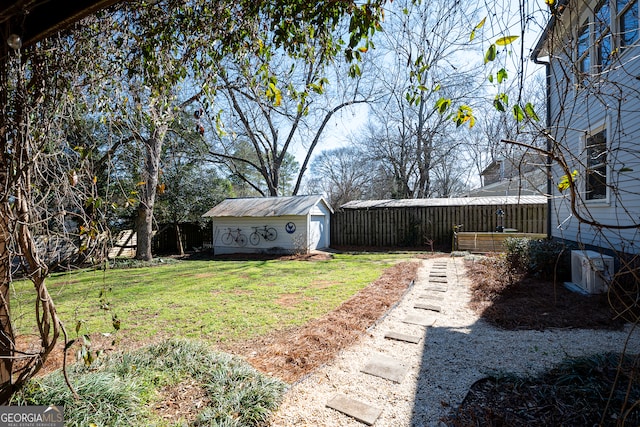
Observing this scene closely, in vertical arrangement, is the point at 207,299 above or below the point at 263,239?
below

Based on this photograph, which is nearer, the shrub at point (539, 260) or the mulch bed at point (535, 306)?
the mulch bed at point (535, 306)

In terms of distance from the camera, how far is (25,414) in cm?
186

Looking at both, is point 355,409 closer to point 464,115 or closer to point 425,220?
point 464,115

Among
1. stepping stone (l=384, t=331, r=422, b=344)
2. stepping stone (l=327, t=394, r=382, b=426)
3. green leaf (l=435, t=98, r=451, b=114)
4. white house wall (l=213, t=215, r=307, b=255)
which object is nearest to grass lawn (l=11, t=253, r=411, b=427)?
Result: stepping stone (l=327, t=394, r=382, b=426)

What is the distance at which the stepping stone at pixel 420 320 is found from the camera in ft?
13.7

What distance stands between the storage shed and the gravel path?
827 cm

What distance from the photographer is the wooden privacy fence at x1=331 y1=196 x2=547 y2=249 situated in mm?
12242

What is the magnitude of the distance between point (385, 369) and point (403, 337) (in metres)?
0.83

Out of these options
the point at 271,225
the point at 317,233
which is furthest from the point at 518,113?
the point at 317,233

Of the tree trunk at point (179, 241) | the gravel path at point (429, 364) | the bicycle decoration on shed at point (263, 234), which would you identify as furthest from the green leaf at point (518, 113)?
the tree trunk at point (179, 241)

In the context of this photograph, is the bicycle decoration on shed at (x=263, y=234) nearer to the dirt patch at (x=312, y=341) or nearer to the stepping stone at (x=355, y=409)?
the dirt patch at (x=312, y=341)

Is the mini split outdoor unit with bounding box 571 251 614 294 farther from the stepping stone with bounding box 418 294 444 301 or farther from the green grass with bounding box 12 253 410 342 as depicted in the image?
the green grass with bounding box 12 253 410 342

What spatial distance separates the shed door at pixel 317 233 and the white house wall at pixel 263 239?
0.53 m

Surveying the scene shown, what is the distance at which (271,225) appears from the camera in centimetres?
1307
